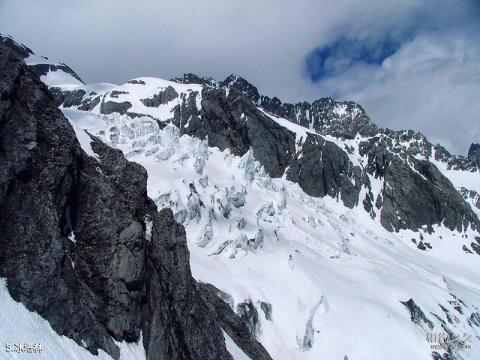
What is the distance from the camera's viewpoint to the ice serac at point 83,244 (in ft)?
68.6

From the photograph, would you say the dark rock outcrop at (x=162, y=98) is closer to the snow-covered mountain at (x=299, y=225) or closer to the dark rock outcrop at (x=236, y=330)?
the snow-covered mountain at (x=299, y=225)

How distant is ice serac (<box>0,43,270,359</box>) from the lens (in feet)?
68.6

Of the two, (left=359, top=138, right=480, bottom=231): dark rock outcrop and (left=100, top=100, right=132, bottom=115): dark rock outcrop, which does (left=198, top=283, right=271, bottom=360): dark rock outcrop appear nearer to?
(left=359, top=138, right=480, bottom=231): dark rock outcrop

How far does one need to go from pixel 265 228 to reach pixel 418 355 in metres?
29.6

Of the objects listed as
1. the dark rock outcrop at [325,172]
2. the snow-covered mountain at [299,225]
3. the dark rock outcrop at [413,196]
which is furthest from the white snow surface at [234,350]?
the dark rock outcrop at [413,196]

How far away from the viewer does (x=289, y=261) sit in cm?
6300

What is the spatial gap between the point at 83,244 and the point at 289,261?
1640 inches

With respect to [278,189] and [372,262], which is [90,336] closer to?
[372,262]

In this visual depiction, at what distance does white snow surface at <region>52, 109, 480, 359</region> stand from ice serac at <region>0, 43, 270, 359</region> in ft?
50.0

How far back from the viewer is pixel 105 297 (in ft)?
78.3

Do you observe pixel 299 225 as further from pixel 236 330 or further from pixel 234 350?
pixel 234 350

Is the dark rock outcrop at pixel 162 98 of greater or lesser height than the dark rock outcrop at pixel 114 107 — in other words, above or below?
above

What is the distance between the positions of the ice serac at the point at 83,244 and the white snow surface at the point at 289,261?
50.0 ft

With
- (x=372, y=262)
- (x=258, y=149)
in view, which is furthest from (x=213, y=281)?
(x=258, y=149)
